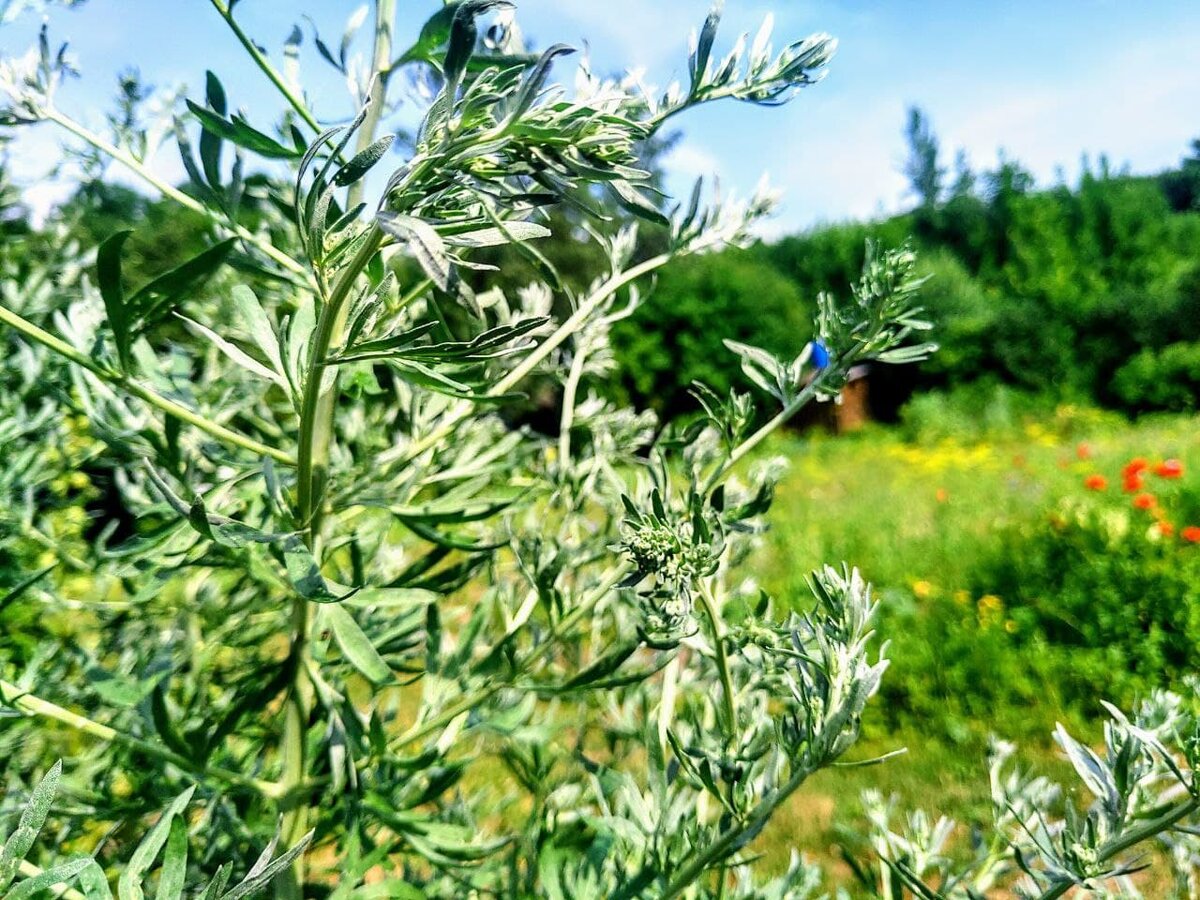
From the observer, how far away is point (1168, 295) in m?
13.7

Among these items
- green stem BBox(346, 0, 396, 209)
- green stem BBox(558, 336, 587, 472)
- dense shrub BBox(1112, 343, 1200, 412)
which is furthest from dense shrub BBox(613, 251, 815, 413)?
green stem BBox(346, 0, 396, 209)

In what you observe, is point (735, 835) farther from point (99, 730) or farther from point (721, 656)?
point (99, 730)

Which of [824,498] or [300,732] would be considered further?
[824,498]

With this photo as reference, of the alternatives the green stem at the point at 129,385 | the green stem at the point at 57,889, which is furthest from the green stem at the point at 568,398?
the green stem at the point at 57,889

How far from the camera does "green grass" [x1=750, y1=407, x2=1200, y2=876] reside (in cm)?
347

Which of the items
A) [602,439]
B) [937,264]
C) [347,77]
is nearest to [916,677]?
[602,439]

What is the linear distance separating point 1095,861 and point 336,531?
947mm

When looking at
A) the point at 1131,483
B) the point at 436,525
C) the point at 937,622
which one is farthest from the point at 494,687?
the point at 1131,483

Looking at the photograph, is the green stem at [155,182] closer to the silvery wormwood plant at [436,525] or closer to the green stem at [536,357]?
the silvery wormwood plant at [436,525]

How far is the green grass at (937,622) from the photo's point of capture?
11.4ft

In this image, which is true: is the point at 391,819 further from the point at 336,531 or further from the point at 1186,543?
the point at 1186,543

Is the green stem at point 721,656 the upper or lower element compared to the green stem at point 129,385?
lower

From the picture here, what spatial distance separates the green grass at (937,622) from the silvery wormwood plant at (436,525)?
1.19ft

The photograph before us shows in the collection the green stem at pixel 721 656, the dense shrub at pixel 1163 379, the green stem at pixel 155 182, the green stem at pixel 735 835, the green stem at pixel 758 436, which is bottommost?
the dense shrub at pixel 1163 379
